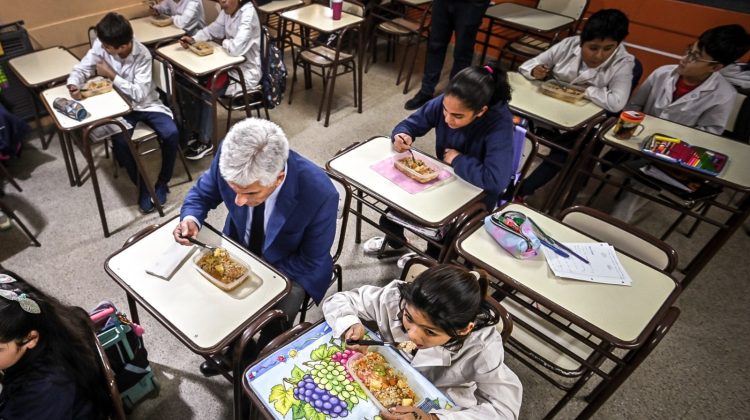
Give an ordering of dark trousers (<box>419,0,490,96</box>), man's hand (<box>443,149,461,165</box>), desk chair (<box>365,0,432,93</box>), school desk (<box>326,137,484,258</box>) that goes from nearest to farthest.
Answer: school desk (<box>326,137,484,258</box>), man's hand (<box>443,149,461,165</box>), dark trousers (<box>419,0,490,96</box>), desk chair (<box>365,0,432,93</box>)

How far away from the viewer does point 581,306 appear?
1.56 metres

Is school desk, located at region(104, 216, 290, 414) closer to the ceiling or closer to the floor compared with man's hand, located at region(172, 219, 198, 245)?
closer to the floor

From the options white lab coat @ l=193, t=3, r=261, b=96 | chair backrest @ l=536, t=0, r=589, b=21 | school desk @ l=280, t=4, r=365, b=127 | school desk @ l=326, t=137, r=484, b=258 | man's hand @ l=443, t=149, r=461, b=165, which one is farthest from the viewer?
chair backrest @ l=536, t=0, r=589, b=21

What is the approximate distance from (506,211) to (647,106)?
1849mm

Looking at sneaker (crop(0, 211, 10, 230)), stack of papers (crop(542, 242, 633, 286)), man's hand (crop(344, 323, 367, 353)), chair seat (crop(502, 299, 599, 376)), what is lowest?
sneaker (crop(0, 211, 10, 230))

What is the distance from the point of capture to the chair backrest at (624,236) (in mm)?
1769

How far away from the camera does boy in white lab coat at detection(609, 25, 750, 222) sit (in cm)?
248

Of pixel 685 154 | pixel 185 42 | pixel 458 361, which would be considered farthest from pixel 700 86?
pixel 185 42

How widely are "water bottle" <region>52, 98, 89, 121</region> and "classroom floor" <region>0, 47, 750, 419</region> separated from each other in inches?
29.2

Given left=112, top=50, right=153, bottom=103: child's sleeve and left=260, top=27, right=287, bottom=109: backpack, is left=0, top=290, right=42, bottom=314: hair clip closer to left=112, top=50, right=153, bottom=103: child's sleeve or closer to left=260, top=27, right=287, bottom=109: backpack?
left=112, top=50, right=153, bottom=103: child's sleeve

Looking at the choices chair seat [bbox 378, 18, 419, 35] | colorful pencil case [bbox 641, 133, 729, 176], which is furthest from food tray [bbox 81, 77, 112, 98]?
colorful pencil case [bbox 641, 133, 729, 176]

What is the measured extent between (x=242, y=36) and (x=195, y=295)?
241 centimetres

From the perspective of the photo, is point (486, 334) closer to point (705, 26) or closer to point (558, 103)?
point (558, 103)

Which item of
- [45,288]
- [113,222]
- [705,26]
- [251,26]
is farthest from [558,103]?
[45,288]
